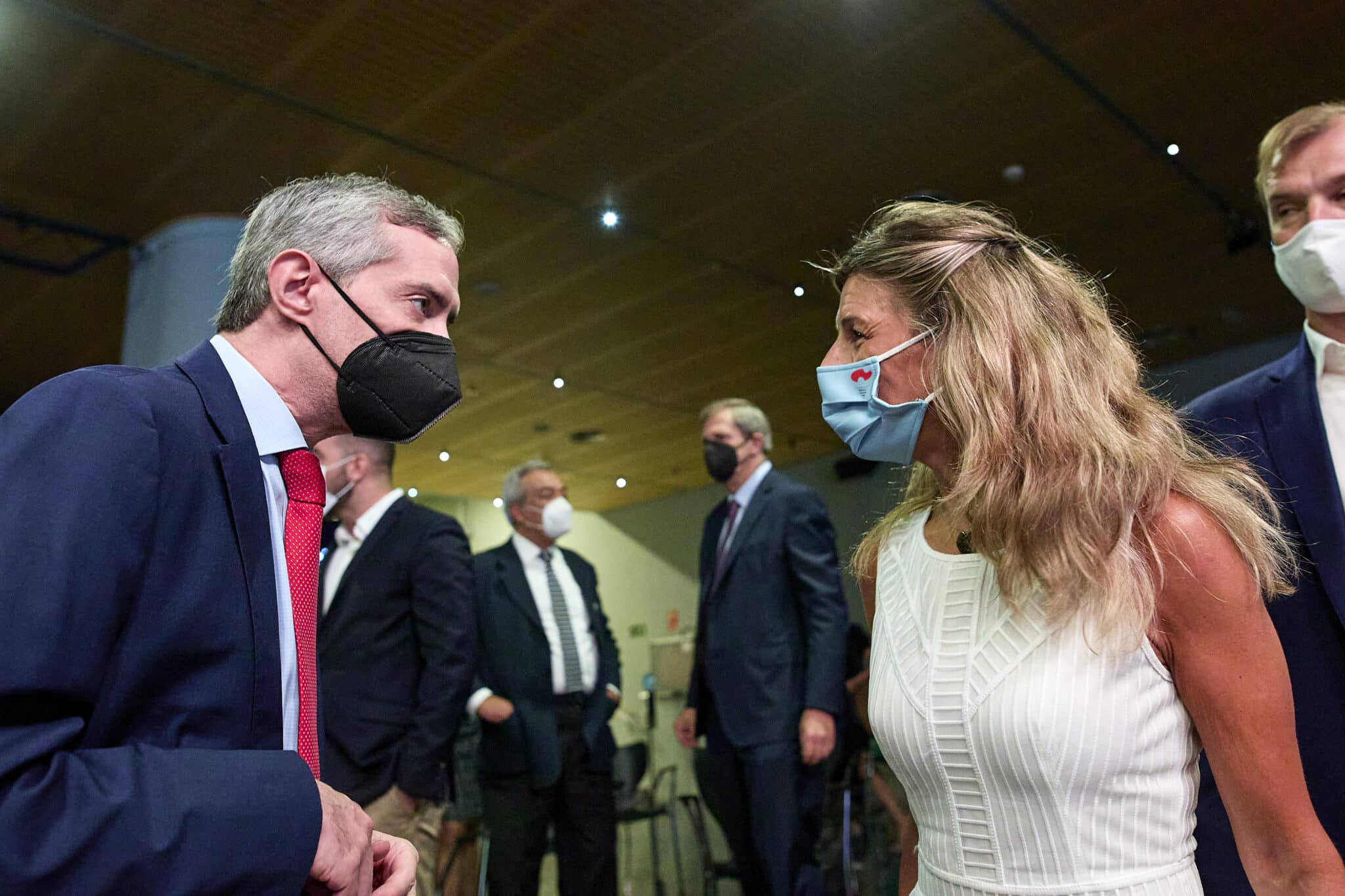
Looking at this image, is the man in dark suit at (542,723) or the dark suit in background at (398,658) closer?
the dark suit in background at (398,658)

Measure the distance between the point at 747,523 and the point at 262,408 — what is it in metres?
2.54

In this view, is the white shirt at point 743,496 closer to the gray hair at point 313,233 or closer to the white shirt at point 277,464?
the gray hair at point 313,233

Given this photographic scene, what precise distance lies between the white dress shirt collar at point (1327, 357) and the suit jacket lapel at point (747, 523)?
1967mm

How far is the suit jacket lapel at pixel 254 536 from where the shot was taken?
100cm

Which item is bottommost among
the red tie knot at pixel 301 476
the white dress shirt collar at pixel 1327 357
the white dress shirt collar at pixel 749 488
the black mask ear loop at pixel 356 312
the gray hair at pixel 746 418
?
the red tie knot at pixel 301 476

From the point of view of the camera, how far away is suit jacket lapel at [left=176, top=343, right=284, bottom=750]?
1.00 m

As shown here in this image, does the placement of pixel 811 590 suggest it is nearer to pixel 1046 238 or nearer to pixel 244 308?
pixel 244 308

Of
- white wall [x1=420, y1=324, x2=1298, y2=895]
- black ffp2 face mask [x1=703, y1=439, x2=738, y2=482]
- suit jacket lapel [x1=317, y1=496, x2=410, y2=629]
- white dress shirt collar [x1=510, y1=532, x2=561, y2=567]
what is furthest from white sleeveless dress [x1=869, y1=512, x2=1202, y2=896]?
white wall [x1=420, y1=324, x2=1298, y2=895]

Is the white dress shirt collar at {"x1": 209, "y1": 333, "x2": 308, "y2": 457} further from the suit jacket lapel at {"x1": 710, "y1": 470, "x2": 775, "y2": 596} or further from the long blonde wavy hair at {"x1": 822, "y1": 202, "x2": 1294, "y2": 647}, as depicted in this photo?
the suit jacket lapel at {"x1": 710, "y1": 470, "x2": 775, "y2": 596}

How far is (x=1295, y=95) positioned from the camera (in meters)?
4.20

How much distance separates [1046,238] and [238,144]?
4.12 meters

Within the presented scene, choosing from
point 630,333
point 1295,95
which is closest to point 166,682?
point 1295,95

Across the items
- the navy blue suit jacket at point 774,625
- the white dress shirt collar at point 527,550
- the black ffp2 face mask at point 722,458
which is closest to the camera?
the navy blue suit jacket at point 774,625

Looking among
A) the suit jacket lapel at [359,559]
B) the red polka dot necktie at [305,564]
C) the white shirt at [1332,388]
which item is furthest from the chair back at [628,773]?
the red polka dot necktie at [305,564]
